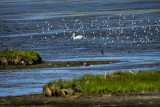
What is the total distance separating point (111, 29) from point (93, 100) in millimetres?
64618

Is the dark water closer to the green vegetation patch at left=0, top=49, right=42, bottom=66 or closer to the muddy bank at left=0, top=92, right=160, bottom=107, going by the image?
the green vegetation patch at left=0, top=49, right=42, bottom=66

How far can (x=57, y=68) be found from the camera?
49.0 meters

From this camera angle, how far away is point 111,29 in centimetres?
9288

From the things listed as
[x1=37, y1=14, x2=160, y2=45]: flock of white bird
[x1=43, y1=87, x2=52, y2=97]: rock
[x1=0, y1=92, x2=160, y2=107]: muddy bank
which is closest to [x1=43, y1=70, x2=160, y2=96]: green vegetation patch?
[x1=43, y1=87, x2=52, y2=97]: rock

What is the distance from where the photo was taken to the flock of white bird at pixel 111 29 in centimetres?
7838

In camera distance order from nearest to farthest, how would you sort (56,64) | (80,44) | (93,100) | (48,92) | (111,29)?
(93,100), (48,92), (56,64), (80,44), (111,29)

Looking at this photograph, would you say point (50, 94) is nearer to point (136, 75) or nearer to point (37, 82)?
point (136, 75)

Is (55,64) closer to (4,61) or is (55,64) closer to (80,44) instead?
(4,61)

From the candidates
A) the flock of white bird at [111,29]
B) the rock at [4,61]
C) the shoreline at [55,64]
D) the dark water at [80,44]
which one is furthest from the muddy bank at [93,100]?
the flock of white bird at [111,29]

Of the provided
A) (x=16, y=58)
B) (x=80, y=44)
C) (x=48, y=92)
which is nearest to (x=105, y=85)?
(x=48, y=92)

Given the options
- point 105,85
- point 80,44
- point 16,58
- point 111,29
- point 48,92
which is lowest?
point 80,44

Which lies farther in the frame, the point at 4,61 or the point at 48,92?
the point at 4,61

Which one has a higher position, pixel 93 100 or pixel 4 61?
pixel 93 100

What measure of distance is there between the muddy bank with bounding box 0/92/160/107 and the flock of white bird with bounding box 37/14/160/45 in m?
41.6
